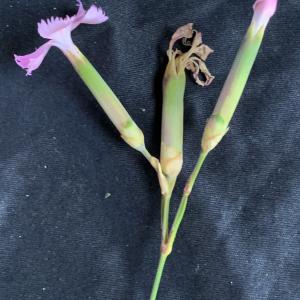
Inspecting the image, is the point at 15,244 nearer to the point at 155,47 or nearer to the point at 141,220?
the point at 141,220

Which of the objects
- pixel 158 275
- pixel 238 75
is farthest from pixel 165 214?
pixel 238 75

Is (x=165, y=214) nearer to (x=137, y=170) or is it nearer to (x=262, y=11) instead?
(x=137, y=170)

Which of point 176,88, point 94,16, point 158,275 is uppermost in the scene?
point 94,16

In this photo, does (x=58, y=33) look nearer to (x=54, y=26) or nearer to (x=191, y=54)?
(x=54, y=26)

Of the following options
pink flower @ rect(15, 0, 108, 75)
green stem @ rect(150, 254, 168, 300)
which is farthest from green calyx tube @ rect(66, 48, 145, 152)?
green stem @ rect(150, 254, 168, 300)

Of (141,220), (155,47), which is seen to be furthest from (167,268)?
(155,47)

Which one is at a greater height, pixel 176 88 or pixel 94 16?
pixel 94 16

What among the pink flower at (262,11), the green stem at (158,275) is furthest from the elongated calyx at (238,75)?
the green stem at (158,275)
